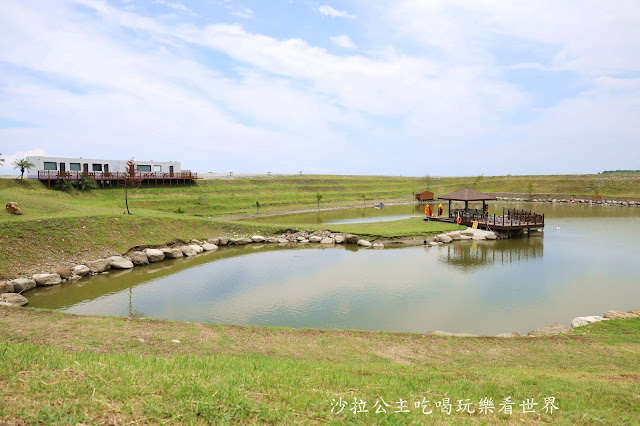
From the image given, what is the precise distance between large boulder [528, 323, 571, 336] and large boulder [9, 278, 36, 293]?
835 inches

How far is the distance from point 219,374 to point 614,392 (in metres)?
6.79

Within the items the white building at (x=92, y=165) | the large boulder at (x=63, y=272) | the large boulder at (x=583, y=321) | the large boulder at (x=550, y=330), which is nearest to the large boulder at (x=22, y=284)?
the large boulder at (x=63, y=272)

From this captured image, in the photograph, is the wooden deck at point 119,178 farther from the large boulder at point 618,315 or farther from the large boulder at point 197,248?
the large boulder at point 618,315

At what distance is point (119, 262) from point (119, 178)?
111 ft

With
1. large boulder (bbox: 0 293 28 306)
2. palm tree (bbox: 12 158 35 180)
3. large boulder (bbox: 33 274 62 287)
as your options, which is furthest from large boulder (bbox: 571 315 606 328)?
palm tree (bbox: 12 158 35 180)

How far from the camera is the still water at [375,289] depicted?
14273mm

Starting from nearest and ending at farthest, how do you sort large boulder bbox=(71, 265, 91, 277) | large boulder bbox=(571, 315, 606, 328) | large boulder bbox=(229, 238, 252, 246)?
large boulder bbox=(571, 315, 606, 328) → large boulder bbox=(71, 265, 91, 277) → large boulder bbox=(229, 238, 252, 246)

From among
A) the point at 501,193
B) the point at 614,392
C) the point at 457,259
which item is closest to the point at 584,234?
the point at 457,259

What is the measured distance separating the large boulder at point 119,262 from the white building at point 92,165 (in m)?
34.5

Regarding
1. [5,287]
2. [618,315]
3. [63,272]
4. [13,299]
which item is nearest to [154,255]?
[63,272]

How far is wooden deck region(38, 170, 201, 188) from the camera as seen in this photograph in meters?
46.5

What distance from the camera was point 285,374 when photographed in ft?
21.8

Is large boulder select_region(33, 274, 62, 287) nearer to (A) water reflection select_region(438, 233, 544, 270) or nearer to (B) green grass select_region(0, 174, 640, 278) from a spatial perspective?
(B) green grass select_region(0, 174, 640, 278)

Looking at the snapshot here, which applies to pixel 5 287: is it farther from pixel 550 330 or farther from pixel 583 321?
pixel 583 321
